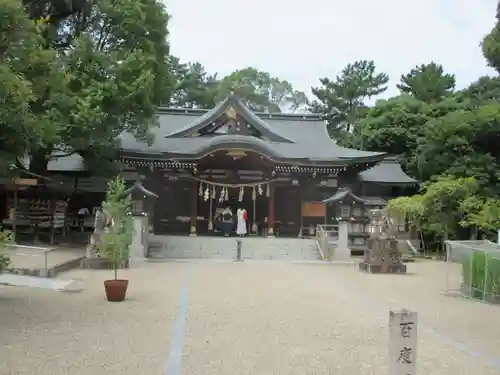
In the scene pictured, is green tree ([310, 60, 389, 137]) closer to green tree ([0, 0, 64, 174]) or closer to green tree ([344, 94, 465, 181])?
green tree ([344, 94, 465, 181])

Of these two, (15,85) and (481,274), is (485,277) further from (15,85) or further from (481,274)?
(15,85)

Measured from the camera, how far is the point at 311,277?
15.6 m

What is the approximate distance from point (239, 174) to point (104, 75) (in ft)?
30.0

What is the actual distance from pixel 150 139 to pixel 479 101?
21928 millimetres

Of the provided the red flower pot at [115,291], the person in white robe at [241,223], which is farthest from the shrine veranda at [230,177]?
the red flower pot at [115,291]

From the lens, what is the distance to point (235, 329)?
26.3ft

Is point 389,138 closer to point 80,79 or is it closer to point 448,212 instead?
point 448,212

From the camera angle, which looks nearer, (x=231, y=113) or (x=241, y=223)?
(x=241, y=223)

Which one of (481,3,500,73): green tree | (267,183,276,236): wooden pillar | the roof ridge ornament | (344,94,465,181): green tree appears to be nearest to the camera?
(481,3,500,73): green tree

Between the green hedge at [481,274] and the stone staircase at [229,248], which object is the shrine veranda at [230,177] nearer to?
the stone staircase at [229,248]

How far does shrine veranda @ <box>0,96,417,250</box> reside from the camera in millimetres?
25000

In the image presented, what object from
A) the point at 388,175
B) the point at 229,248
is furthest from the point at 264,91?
the point at 229,248

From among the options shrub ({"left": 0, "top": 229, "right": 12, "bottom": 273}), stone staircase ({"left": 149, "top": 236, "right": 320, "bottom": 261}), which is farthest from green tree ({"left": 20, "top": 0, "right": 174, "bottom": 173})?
shrub ({"left": 0, "top": 229, "right": 12, "bottom": 273})

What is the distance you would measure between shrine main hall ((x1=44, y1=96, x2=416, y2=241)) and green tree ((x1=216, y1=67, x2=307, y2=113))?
28.9 m
